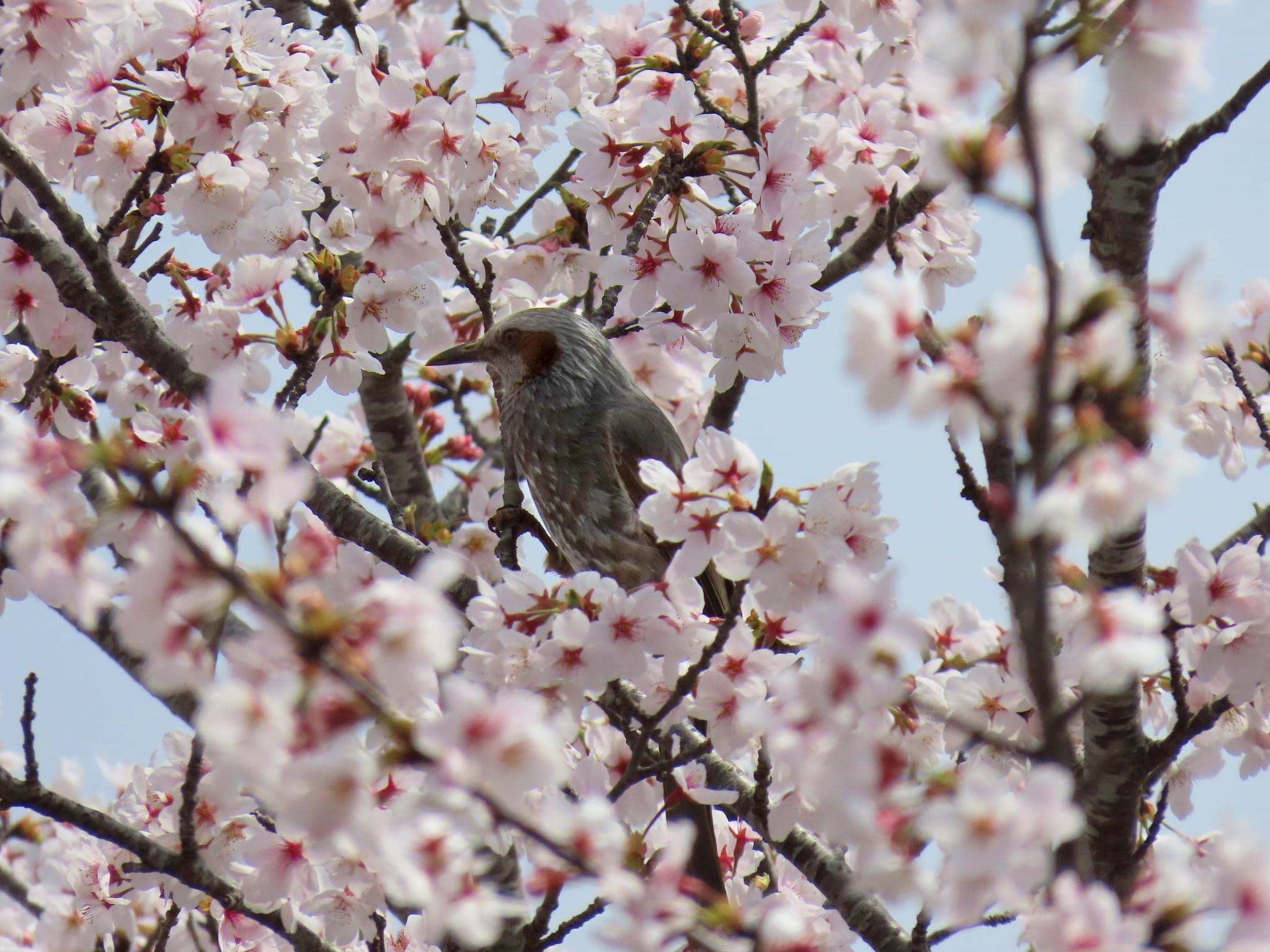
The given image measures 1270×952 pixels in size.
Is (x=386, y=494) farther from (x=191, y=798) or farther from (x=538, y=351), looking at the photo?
(x=191, y=798)

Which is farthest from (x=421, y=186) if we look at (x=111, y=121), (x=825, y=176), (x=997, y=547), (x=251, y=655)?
(x=251, y=655)

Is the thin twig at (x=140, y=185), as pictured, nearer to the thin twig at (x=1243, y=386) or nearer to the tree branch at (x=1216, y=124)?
the tree branch at (x=1216, y=124)

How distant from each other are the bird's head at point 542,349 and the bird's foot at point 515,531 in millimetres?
453

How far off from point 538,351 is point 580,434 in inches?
11.7

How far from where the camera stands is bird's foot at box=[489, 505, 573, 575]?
311 cm

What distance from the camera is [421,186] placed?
9.13 ft

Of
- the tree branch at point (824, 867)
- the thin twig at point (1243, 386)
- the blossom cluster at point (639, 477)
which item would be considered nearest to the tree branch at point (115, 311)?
the blossom cluster at point (639, 477)

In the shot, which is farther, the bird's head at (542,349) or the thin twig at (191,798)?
the bird's head at (542,349)

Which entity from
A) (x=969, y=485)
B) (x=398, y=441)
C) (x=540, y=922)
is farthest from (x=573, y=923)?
(x=398, y=441)

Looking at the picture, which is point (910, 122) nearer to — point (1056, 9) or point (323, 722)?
point (1056, 9)

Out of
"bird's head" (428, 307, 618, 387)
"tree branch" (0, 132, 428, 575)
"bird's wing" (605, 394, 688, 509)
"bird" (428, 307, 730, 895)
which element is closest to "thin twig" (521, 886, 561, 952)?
"tree branch" (0, 132, 428, 575)

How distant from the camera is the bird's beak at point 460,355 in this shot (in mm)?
3645

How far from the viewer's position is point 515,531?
3260 millimetres

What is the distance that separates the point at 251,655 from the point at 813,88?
331cm
